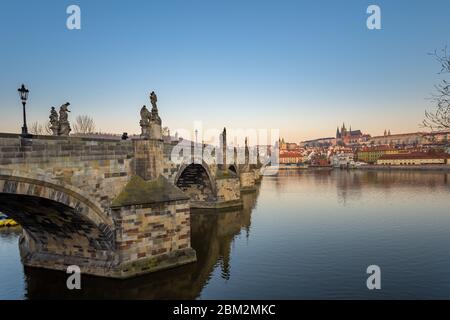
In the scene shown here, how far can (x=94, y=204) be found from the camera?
16.3 meters

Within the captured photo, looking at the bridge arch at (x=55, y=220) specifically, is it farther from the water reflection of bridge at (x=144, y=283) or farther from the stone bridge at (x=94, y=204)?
the water reflection of bridge at (x=144, y=283)

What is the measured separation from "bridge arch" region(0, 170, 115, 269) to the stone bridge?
35mm

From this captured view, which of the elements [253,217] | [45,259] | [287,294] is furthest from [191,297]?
[253,217]

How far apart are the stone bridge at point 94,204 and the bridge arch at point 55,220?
0.04 m

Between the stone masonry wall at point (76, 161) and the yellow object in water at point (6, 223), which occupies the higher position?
the stone masonry wall at point (76, 161)

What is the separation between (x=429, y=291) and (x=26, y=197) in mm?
17586

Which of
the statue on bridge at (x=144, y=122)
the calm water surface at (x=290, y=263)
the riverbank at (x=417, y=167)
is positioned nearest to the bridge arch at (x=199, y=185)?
the calm water surface at (x=290, y=263)

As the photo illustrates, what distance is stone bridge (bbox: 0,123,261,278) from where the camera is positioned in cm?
1380

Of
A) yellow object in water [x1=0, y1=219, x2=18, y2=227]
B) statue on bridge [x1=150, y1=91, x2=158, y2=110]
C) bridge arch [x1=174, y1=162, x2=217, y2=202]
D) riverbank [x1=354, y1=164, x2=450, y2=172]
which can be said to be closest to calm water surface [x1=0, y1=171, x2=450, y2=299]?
yellow object in water [x1=0, y1=219, x2=18, y2=227]

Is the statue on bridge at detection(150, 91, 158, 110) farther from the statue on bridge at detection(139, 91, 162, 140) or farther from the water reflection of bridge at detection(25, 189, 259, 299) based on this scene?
the water reflection of bridge at detection(25, 189, 259, 299)

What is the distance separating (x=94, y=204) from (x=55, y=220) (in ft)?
7.54

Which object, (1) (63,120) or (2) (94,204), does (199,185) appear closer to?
(2) (94,204)

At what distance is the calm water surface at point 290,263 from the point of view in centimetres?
1619
